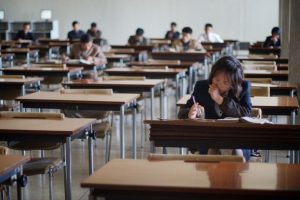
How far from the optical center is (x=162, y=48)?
648 inches

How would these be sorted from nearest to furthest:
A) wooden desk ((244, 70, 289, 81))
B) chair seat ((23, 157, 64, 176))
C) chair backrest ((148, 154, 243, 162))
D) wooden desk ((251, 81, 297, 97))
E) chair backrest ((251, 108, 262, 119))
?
chair backrest ((148, 154, 243, 162)) < chair seat ((23, 157, 64, 176)) < chair backrest ((251, 108, 262, 119)) < wooden desk ((251, 81, 297, 97)) < wooden desk ((244, 70, 289, 81))

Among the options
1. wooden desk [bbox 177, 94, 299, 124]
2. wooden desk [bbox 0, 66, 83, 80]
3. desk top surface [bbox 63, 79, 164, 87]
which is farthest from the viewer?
wooden desk [bbox 0, 66, 83, 80]

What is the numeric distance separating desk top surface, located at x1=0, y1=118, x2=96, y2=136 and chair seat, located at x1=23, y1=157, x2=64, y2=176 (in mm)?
289

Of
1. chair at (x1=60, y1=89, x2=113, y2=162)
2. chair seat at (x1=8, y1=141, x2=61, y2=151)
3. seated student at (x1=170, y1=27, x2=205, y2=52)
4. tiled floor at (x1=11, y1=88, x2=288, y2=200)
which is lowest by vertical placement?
tiled floor at (x1=11, y1=88, x2=288, y2=200)

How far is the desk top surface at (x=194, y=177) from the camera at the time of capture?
114 inches

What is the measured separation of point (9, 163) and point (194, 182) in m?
1.08

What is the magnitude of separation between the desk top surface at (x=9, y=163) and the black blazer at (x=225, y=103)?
1758 mm

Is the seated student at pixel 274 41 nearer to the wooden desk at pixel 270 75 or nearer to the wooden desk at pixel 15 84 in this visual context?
the wooden desk at pixel 270 75

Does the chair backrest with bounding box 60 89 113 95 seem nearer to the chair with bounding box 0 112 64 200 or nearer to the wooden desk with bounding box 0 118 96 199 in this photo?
the chair with bounding box 0 112 64 200

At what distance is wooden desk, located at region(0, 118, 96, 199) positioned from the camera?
4.55 meters

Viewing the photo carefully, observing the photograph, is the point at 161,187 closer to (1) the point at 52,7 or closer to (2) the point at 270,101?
(2) the point at 270,101

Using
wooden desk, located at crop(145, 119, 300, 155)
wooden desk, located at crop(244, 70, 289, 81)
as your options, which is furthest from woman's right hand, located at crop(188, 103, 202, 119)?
wooden desk, located at crop(244, 70, 289, 81)

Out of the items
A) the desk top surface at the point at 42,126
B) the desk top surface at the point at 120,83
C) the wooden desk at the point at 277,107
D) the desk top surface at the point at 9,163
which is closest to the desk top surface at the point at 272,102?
the wooden desk at the point at 277,107

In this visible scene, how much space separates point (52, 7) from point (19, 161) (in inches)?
804
